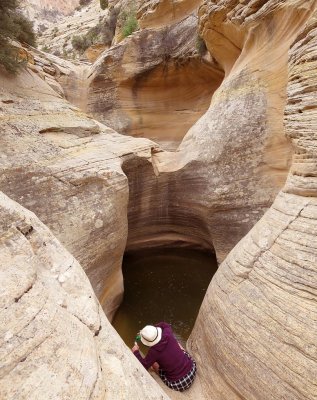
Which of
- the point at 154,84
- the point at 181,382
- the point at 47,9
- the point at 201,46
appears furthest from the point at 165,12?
the point at 47,9

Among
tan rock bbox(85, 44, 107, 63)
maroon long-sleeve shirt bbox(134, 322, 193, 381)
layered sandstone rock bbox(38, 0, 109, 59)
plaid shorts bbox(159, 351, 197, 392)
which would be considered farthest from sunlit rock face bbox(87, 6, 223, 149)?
layered sandstone rock bbox(38, 0, 109, 59)

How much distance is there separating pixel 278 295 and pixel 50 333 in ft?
8.63

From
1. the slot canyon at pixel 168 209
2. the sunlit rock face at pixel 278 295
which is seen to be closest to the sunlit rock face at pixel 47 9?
the slot canyon at pixel 168 209

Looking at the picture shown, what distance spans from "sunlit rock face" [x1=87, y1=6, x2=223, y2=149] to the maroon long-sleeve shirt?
786 cm

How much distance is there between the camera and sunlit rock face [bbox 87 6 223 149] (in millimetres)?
10234

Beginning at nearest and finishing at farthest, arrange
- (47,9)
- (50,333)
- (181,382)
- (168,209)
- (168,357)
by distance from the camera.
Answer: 1. (50,333)
2. (168,357)
3. (181,382)
4. (168,209)
5. (47,9)

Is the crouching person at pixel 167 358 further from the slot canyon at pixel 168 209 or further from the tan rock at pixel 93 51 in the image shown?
the tan rock at pixel 93 51

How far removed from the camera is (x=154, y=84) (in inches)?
435

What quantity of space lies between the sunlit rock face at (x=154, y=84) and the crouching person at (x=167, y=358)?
309 inches

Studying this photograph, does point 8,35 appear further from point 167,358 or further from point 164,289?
point 167,358

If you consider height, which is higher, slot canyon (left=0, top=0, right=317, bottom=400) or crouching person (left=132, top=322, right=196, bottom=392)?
slot canyon (left=0, top=0, right=317, bottom=400)

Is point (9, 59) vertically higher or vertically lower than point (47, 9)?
lower

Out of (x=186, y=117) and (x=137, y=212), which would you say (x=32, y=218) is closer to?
(x=137, y=212)

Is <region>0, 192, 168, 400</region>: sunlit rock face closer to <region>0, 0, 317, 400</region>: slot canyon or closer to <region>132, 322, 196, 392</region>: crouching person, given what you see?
<region>0, 0, 317, 400</region>: slot canyon
